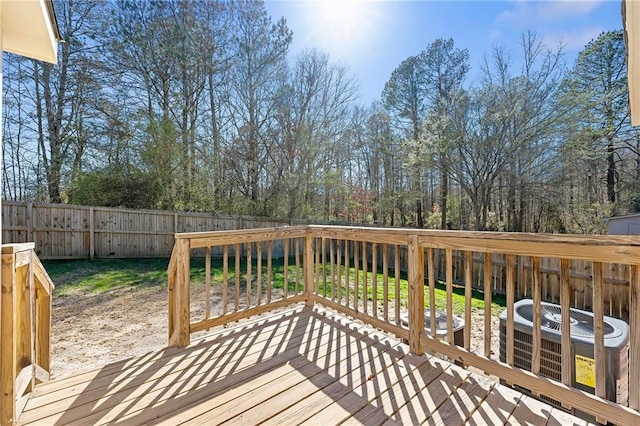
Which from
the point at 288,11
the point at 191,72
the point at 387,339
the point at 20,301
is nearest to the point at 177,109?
the point at 191,72

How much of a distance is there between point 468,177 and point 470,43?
5.20m

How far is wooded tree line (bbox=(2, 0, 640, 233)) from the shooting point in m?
8.55

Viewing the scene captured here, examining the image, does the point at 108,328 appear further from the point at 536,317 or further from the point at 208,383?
the point at 536,317

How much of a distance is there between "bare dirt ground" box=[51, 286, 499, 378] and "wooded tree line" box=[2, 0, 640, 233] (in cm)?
454

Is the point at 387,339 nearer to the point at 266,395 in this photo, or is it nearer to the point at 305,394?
the point at 305,394

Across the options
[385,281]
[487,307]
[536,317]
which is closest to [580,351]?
[536,317]

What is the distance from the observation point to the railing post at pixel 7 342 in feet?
4.82

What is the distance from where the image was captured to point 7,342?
1.48m

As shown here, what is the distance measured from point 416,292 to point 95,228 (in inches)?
342

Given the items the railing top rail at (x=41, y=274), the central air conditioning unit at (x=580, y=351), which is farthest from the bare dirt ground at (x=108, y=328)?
the central air conditioning unit at (x=580, y=351)

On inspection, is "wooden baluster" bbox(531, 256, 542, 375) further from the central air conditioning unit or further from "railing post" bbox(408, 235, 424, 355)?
"railing post" bbox(408, 235, 424, 355)

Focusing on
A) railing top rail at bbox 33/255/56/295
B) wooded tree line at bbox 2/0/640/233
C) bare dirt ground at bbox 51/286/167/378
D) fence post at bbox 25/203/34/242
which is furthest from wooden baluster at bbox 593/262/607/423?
fence post at bbox 25/203/34/242

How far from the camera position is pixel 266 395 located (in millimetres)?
1867

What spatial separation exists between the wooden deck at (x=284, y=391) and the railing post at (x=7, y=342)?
181mm
